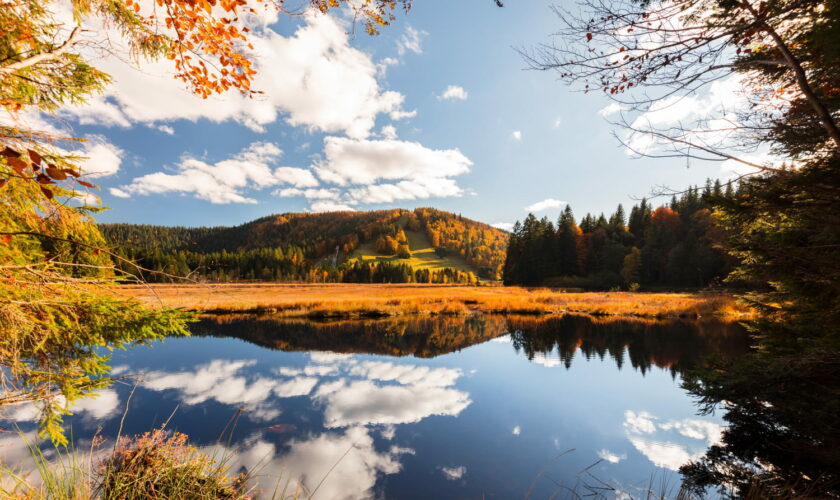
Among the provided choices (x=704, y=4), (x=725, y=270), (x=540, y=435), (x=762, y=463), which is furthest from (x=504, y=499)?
(x=725, y=270)

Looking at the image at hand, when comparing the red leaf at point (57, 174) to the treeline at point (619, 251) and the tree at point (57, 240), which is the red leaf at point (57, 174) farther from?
the treeline at point (619, 251)

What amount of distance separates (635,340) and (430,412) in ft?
48.9

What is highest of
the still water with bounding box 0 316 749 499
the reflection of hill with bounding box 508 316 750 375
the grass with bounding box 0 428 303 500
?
the grass with bounding box 0 428 303 500

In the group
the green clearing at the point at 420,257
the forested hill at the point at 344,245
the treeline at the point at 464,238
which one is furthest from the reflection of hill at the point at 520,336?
the treeline at the point at 464,238

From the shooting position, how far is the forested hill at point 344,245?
302 ft

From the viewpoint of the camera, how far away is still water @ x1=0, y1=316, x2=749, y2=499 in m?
5.77

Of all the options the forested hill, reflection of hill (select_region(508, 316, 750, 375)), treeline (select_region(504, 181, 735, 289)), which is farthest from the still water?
the forested hill

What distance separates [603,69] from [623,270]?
58.2 m

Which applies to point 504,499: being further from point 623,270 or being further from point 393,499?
point 623,270

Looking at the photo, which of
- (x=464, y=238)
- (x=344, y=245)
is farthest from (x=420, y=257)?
(x=344, y=245)

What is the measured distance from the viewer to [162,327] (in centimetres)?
377

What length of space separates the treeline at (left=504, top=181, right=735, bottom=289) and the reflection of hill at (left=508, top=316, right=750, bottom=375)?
28579 millimetres

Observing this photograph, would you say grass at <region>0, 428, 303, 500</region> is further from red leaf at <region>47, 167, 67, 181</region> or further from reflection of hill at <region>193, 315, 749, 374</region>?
reflection of hill at <region>193, 315, 749, 374</region>

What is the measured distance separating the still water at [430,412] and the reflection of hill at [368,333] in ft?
0.74
